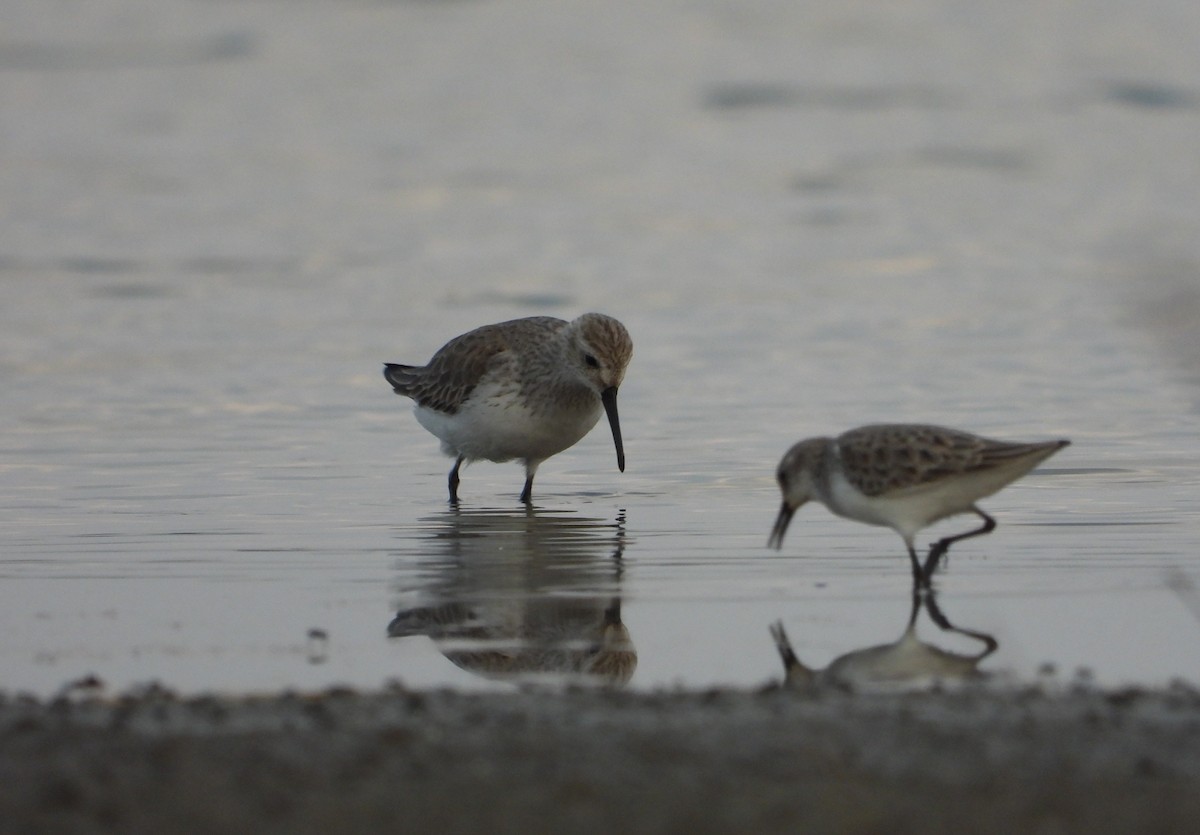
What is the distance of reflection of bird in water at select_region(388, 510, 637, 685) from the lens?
6.33 metres

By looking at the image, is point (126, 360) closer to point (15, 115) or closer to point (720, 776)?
point (720, 776)

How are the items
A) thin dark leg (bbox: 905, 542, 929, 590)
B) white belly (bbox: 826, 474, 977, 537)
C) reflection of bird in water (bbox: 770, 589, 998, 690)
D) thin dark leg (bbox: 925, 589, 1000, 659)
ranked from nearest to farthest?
reflection of bird in water (bbox: 770, 589, 998, 690)
thin dark leg (bbox: 925, 589, 1000, 659)
white belly (bbox: 826, 474, 977, 537)
thin dark leg (bbox: 905, 542, 929, 590)

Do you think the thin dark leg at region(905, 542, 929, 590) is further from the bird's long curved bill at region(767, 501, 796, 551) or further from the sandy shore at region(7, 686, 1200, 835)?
the sandy shore at region(7, 686, 1200, 835)

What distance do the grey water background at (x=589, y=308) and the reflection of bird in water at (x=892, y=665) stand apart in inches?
3.9

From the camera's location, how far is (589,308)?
54.3ft

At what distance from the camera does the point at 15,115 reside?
89.7ft

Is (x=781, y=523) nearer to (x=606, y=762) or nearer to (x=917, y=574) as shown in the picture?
(x=917, y=574)

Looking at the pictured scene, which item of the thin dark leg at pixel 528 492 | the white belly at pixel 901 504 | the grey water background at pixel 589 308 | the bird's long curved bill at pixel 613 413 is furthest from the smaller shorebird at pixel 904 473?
the thin dark leg at pixel 528 492

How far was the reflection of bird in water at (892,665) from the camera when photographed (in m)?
5.94

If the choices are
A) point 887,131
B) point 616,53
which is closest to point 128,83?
point 616,53

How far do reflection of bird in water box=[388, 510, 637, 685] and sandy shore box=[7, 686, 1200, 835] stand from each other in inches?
36.0

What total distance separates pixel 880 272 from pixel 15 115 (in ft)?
48.7

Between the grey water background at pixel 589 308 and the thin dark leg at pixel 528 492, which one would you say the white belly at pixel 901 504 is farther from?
the thin dark leg at pixel 528 492

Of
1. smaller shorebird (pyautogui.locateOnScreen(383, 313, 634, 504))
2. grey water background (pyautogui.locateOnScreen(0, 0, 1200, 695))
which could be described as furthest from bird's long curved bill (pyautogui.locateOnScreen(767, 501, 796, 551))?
smaller shorebird (pyautogui.locateOnScreen(383, 313, 634, 504))
